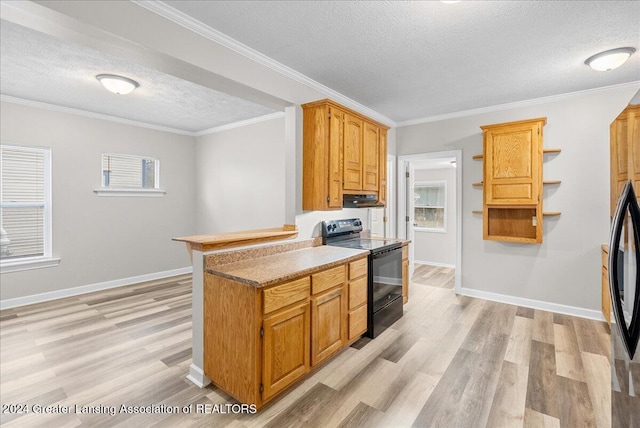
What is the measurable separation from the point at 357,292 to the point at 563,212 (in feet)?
9.29

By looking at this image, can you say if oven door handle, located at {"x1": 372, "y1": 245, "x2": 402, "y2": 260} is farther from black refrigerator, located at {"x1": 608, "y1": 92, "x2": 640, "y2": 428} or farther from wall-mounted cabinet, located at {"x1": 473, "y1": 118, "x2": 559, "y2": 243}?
black refrigerator, located at {"x1": 608, "y1": 92, "x2": 640, "y2": 428}

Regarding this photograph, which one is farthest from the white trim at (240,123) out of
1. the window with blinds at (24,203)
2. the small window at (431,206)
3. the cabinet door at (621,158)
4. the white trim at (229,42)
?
the cabinet door at (621,158)

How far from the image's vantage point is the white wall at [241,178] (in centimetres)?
477

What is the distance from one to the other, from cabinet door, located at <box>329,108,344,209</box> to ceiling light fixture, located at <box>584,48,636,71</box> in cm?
232

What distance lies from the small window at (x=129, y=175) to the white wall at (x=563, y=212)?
513cm

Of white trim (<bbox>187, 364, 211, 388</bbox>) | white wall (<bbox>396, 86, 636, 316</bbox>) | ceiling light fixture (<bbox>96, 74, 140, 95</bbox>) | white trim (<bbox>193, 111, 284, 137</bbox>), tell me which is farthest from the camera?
white trim (<bbox>193, 111, 284, 137</bbox>)

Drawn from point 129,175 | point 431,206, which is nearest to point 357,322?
point 129,175

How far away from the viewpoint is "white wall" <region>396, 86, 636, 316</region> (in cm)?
353

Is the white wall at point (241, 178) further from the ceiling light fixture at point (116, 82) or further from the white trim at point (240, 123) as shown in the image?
the ceiling light fixture at point (116, 82)

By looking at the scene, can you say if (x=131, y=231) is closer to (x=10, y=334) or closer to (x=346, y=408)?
(x=10, y=334)

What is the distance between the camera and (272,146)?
4793 mm

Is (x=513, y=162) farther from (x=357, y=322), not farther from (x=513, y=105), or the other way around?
(x=357, y=322)

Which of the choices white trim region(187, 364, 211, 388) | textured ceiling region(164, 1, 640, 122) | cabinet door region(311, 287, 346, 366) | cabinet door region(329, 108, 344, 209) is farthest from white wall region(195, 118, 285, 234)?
white trim region(187, 364, 211, 388)

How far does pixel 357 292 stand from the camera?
2922 mm
